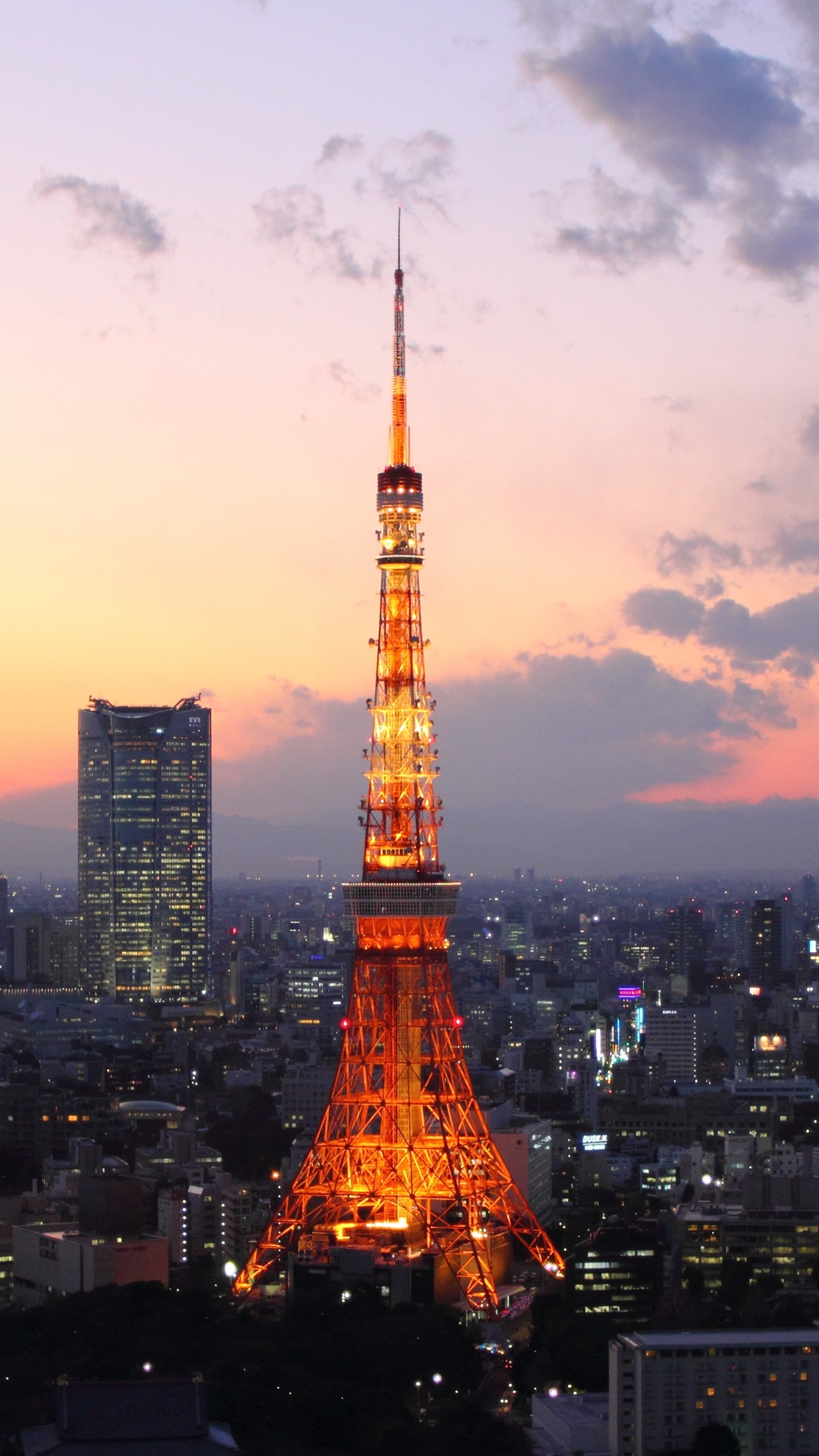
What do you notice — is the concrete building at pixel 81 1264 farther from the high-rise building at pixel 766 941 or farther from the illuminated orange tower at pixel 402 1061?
the high-rise building at pixel 766 941

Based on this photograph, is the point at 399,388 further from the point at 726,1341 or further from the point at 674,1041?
the point at 674,1041

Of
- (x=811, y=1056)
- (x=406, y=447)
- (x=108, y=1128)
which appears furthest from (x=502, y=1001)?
(x=406, y=447)

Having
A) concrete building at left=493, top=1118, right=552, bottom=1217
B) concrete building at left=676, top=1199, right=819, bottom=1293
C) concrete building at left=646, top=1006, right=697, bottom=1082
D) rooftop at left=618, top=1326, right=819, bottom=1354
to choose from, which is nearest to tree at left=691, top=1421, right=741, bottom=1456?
rooftop at left=618, top=1326, right=819, bottom=1354

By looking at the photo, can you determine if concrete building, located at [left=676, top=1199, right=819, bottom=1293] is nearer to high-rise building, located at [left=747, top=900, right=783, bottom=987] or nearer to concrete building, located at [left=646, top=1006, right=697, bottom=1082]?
concrete building, located at [left=646, top=1006, right=697, bottom=1082]

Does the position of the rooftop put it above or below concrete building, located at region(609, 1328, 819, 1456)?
above

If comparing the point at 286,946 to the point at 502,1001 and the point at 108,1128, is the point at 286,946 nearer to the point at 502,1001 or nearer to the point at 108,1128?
the point at 502,1001

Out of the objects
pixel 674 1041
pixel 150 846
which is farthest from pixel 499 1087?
pixel 150 846
